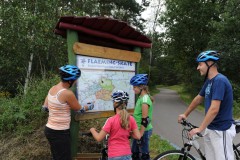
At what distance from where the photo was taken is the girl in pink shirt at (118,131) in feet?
12.5

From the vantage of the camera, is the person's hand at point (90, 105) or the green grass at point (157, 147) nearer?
the person's hand at point (90, 105)

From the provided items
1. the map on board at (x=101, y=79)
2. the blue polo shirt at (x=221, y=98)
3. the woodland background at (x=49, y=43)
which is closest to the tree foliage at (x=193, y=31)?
the woodland background at (x=49, y=43)

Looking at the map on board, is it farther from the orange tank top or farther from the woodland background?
the woodland background

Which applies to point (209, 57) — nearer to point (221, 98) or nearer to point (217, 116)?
point (221, 98)

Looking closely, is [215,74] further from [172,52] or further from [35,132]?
[172,52]

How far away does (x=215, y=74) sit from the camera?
4062mm

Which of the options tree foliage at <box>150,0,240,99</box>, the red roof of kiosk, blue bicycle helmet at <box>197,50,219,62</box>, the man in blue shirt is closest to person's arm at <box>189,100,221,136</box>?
the man in blue shirt


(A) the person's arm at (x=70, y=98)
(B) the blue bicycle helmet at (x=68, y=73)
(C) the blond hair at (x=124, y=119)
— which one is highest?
(B) the blue bicycle helmet at (x=68, y=73)

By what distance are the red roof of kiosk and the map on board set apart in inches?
16.5

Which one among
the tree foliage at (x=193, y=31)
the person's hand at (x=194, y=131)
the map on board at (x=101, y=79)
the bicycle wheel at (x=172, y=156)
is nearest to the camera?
the person's hand at (x=194, y=131)

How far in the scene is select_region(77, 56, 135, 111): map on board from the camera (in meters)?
4.96

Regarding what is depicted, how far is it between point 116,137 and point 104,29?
84.7 inches

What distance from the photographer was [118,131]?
385 centimetres

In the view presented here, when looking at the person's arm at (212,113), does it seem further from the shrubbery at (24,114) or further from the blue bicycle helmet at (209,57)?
the shrubbery at (24,114)
